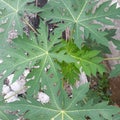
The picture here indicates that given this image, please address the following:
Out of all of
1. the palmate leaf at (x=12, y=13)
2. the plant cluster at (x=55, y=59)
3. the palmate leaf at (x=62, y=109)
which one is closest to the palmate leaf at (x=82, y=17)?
the plant cluster at (x=55, y=59)

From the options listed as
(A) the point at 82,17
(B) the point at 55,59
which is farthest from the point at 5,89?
(A) the point at 82,17

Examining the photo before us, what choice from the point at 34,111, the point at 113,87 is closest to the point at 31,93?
the point at 34,111

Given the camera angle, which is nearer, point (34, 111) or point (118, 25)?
point (34, 111)

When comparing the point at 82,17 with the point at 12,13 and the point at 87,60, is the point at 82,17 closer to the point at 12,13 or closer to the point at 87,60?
the point at 87,60

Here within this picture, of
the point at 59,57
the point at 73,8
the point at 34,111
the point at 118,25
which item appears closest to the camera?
the point at 34,111

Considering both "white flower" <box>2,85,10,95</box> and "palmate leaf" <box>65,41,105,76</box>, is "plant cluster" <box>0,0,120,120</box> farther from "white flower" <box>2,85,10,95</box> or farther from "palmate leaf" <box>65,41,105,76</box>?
"white flower" <box>2,85,10,95</box>

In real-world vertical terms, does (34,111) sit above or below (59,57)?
below

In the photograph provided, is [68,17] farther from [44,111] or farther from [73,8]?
[44,111]

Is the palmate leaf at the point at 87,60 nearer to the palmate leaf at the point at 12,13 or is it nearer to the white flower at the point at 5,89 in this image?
the palmate leaf at the point at 12,13

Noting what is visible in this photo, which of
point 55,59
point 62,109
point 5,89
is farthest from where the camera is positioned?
point 5,89
